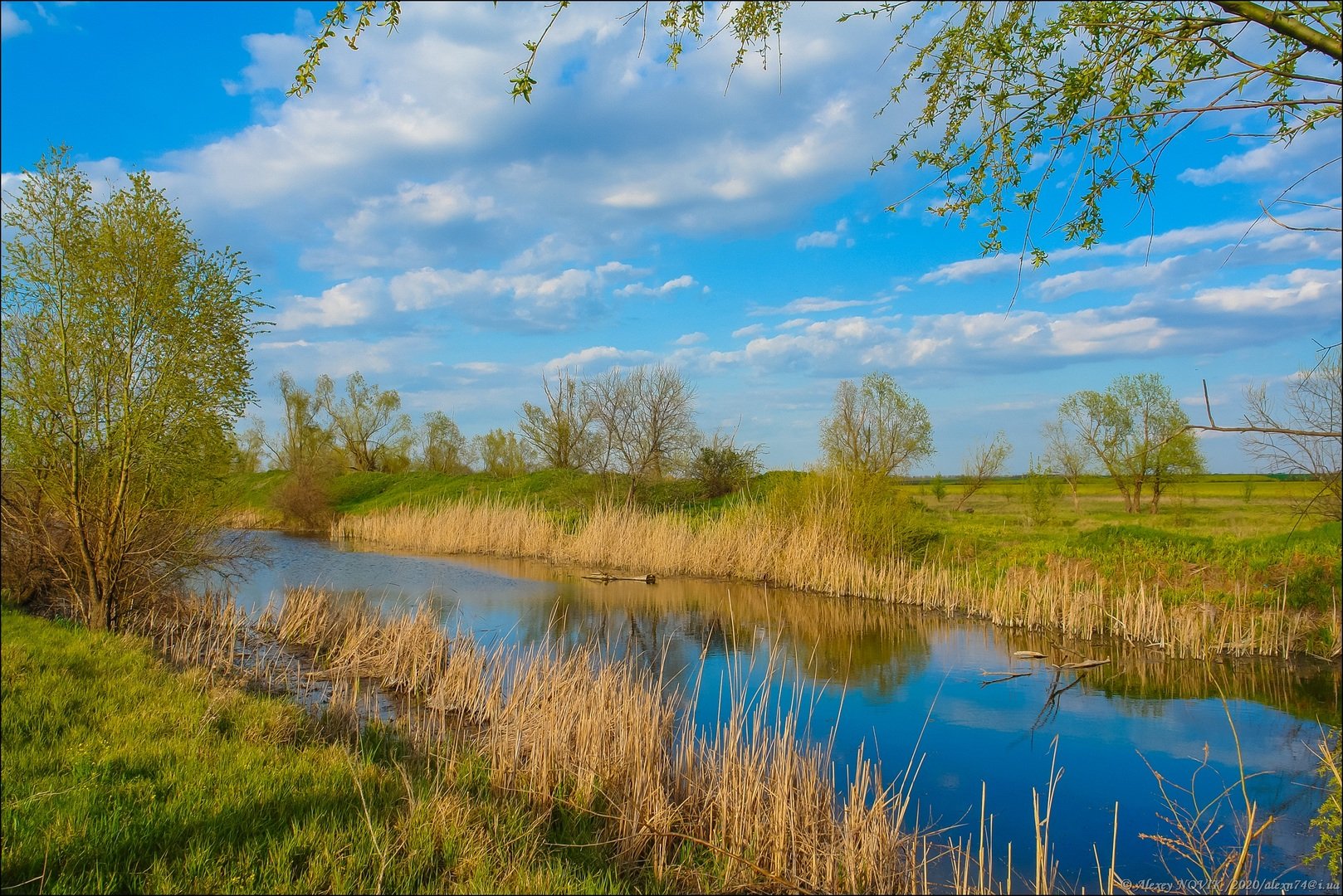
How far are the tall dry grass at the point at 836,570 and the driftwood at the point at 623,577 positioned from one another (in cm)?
107

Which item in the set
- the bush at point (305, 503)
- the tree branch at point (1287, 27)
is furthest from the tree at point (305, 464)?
the tree branch at point (1287, 27)

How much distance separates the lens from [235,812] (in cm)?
408

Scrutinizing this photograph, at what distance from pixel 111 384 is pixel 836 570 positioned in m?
13.2

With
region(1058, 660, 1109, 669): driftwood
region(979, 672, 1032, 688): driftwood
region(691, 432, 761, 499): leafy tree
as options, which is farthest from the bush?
region(1058, 660, 1109, 669): driftwood

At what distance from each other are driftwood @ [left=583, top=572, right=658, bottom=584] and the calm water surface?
1382 mm

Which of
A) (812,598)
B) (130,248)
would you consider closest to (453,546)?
(812,598)

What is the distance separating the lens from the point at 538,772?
5617 mm

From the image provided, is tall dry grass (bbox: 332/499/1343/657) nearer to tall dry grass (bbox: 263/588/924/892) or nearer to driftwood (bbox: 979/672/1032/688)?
driftwood (bbox: 979/672/1032/688)

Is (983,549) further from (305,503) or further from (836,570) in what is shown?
(305,503)

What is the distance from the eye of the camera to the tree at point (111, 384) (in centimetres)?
923

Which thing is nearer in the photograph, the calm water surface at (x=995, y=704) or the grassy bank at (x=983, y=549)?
the calm water surface at (x=995, y=704)

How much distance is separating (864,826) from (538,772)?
→ 2377 millimetres

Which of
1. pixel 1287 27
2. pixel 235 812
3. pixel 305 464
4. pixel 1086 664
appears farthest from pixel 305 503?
pixel 1287 27

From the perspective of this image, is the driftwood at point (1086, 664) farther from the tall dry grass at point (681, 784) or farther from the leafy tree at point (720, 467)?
the leafy tree at point (720, 467)
